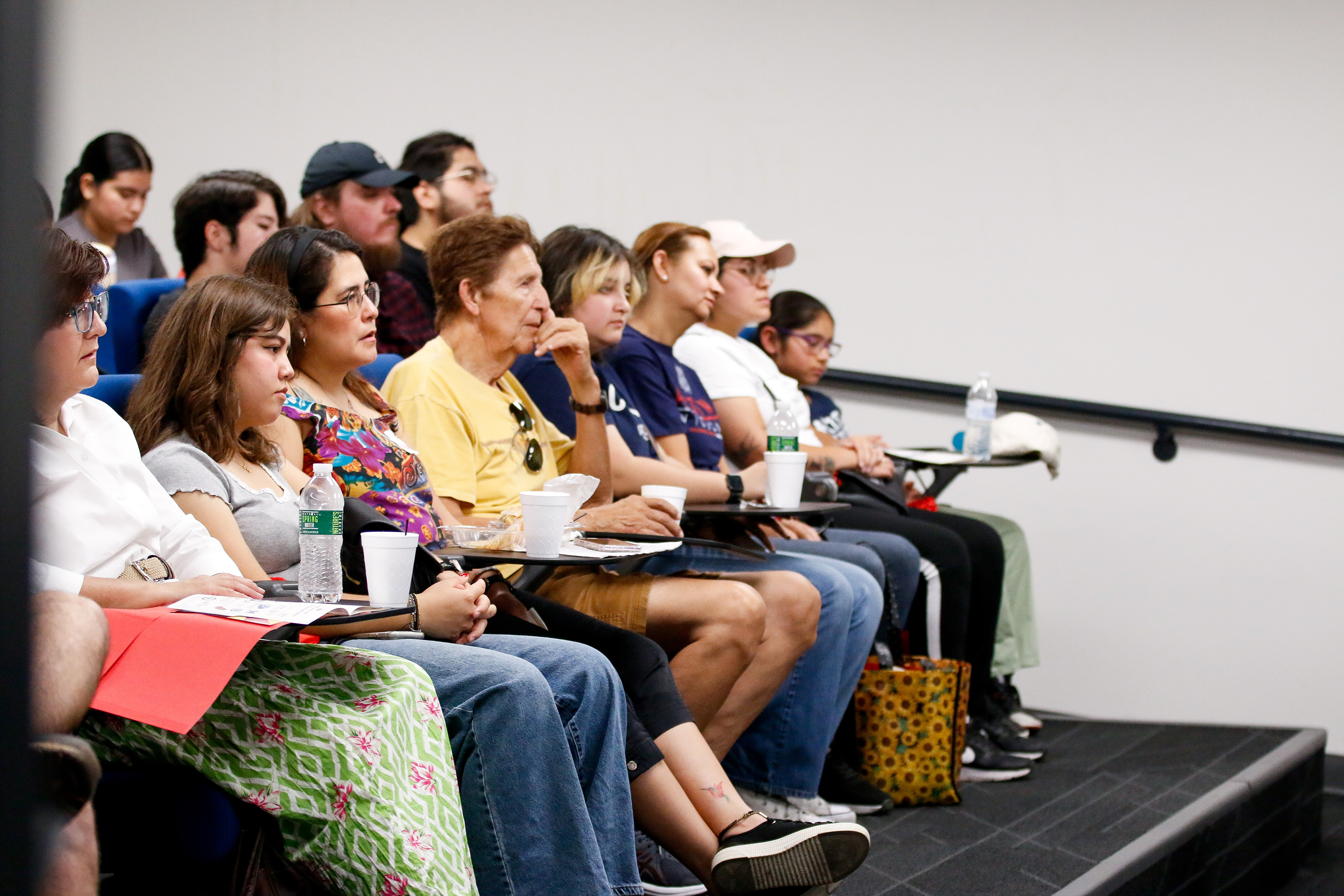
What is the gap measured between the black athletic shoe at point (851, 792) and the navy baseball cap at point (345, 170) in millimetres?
1701

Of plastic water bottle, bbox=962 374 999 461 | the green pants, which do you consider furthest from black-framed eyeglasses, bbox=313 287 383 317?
the green pants

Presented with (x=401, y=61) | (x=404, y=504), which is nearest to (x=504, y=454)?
(x=404, y=504)

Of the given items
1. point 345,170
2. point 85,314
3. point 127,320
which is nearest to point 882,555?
point 345,170

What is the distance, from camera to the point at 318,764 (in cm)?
124

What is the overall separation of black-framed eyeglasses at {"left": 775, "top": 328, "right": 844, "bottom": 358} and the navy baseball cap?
114cm

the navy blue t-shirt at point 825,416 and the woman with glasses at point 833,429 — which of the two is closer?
the woman with glasses at point 833,429

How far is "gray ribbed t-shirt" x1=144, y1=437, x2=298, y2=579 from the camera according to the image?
1.53m

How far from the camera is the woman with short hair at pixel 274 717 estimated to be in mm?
1231

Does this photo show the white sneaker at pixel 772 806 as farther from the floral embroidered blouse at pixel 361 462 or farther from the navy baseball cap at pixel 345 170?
the navy baseball cap at pixel 345 170

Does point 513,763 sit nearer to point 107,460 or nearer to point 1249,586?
point 107,460

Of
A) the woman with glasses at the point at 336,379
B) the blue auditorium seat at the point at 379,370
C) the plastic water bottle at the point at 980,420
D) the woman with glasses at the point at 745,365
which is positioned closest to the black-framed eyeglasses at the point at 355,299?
the woman with glasses at the point at 336,379

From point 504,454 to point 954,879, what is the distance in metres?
1.07

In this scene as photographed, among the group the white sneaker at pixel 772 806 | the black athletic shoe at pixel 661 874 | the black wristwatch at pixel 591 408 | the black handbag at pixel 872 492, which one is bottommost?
the white sneaker at pixel 772 806

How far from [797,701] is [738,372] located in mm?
972
